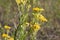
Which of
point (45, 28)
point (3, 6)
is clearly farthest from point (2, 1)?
point (45, 28)

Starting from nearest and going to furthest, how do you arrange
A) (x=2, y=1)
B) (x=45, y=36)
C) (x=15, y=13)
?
(x=45, y=36), (x=15, y=13), (x=2, y=1)

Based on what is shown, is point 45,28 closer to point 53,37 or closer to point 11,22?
point 53,37

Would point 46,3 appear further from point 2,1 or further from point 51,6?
point 2,1

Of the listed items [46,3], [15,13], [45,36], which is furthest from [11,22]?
[46,3]

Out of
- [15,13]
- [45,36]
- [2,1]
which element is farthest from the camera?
[2,1]

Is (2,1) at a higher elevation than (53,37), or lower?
higher

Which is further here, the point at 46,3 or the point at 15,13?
the point at 46,3
